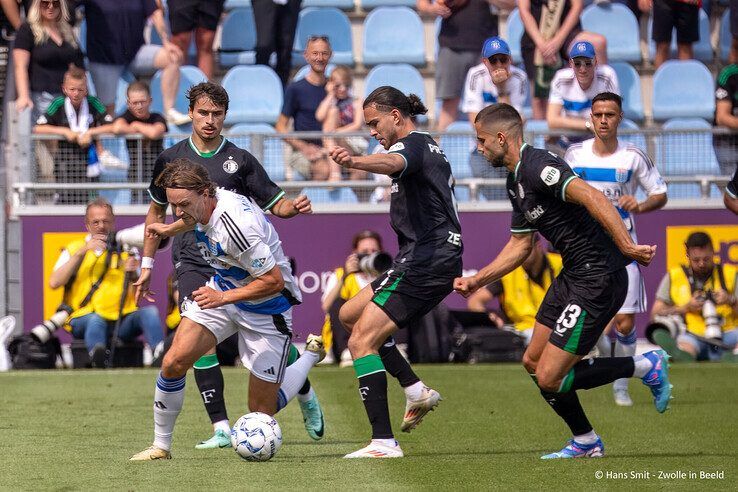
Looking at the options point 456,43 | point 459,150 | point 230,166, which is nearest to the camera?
point 230,166

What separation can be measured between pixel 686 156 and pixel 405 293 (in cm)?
734

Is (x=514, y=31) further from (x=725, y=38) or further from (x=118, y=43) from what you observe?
(x=118, y=43)

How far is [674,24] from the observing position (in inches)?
663

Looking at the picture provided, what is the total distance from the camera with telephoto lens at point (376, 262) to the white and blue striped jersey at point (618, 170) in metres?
2.72

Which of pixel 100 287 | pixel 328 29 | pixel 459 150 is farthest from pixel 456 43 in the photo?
pixel 100 287

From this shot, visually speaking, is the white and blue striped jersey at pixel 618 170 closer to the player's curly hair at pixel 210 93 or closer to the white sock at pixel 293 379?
the white sock at pixel 293 379

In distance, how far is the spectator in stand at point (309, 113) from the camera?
14.4 m

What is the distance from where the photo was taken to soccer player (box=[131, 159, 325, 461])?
7.22 meters

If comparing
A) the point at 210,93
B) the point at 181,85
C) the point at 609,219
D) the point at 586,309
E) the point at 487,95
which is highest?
the point at 181,85

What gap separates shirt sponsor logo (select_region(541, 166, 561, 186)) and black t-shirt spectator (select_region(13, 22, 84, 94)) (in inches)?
346

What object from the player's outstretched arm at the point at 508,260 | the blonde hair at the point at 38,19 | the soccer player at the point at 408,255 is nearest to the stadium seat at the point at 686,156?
the blonde hair at the point at 38,19

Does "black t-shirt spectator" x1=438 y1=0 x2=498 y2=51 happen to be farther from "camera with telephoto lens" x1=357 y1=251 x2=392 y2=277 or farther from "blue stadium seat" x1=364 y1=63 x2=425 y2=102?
"camera with telephoto lens" x1=357 y1=251 x2=392 y2=277

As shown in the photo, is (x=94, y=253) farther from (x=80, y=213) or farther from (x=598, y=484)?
(x=598, y=484)

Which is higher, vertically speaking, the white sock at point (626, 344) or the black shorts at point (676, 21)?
the black shorts at point (676, 21)
